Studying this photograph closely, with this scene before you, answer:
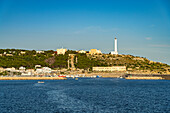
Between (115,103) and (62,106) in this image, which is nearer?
(62,106)

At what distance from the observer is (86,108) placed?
145 ft

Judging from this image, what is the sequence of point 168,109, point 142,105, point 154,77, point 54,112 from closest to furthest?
point 54,112, point 168,109, point 142,105, point 154,77

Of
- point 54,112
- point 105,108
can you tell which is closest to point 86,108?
point 105,108

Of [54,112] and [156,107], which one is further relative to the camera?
[156,107]

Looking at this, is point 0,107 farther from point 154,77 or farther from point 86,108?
point 154,77

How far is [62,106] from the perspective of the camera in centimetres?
4616

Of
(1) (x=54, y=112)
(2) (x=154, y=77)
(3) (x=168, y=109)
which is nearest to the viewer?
(1) (x=54, y=112)

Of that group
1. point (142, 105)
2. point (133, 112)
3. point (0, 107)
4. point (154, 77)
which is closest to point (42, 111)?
point (0, 107)

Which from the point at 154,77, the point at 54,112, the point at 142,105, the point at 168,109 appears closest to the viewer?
the point at 54,112

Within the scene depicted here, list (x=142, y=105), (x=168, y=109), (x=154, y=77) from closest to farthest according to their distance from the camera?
(x=168, y=109) → (x=142, y=105) → (x=154, y=77)

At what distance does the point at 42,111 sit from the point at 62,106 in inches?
205

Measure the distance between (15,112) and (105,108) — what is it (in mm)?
13189

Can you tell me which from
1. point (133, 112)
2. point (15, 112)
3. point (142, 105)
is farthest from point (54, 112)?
point (142, 105)

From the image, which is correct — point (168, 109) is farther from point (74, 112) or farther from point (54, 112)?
point (54, 112)
